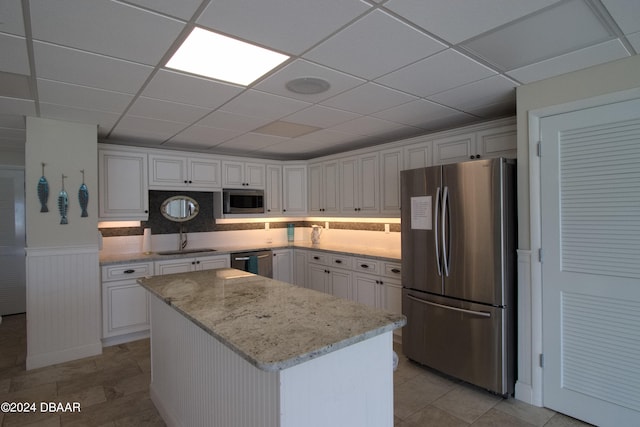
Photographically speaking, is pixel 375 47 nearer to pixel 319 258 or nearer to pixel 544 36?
pixel 544 36

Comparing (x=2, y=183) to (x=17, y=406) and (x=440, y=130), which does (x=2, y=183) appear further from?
(x=440, y=130)

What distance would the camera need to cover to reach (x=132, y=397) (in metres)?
2.63

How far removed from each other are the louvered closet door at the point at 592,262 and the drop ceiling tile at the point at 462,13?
3.57ft

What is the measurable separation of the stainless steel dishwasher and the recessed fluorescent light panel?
271 centimetres

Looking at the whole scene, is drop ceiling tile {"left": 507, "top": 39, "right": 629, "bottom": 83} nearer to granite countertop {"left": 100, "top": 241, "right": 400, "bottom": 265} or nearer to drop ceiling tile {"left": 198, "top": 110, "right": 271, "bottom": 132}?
granite countertop {"left": 100, "top": 241, "right": 400, "bottom": 265}

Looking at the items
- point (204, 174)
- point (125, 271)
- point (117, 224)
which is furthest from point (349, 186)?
point (117, 224)

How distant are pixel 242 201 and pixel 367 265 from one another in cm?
204

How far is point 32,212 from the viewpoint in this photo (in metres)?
3.10

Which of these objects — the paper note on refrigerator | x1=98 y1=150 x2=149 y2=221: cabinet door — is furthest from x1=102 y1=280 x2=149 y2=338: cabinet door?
the paper note on refrigerator

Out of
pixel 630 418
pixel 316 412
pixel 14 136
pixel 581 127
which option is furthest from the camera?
pixel 14 136

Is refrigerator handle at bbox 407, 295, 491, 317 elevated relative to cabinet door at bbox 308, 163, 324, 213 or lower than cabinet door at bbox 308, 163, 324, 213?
lower

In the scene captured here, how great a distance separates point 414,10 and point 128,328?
158 inches

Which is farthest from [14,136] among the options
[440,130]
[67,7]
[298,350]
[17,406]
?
[440,130]

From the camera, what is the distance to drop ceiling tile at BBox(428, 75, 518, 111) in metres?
2.42
